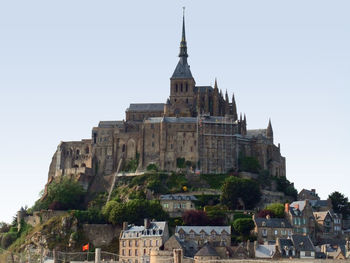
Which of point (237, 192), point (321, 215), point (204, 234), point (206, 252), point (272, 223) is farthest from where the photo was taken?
point (237, 192)

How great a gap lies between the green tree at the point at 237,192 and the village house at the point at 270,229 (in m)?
9.94

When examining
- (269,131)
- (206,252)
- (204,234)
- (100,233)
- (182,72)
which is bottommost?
(206,252)

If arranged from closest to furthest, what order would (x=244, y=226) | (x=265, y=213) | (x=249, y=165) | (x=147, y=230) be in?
(x=147, y=230), (x=244, y=226), (x=265, y=213), (x=249, y=165)

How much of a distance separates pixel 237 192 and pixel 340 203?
16.8 meters

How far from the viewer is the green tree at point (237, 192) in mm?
105625

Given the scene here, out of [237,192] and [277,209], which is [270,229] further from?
[237,192]

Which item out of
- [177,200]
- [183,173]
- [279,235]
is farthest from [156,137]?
[279,235]

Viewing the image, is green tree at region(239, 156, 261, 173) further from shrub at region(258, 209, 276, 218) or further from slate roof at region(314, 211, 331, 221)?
shrub at region(258, 209, 276, 218)

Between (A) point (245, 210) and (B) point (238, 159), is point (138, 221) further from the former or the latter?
(B) point (238, 159)

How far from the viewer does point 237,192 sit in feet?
347

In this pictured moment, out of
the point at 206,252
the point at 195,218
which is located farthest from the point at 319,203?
the point at 206,252

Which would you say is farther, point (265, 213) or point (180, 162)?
point (180, 162)

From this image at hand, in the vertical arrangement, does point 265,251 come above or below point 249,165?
below

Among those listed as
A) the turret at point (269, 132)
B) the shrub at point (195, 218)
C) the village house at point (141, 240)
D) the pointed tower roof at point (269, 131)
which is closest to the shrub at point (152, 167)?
the shrub at point (195, 218)
